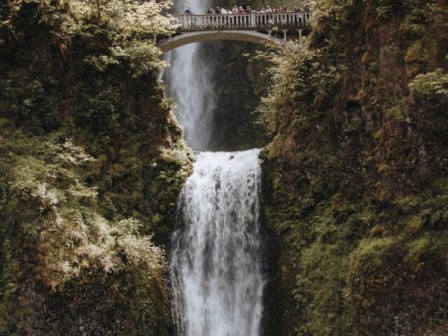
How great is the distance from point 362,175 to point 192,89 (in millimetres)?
18608

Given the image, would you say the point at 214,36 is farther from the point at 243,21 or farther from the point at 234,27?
the point at 243,21

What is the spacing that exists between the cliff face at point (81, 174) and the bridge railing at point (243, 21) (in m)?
3.68

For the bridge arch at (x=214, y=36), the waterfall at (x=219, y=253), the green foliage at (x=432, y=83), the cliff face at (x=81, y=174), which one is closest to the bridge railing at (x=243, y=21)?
the bridge arch at (x=214, y=36)

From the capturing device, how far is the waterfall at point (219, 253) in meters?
15.0

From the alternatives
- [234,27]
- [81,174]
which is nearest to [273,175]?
[81,174]

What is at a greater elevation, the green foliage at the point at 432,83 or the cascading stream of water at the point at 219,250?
the green foliage at the point at 432,83

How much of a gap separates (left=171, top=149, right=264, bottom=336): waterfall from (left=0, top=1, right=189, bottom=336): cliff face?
66 centimetres

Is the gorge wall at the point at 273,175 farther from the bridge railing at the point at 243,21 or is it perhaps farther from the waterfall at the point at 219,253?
the bridge railing at the point at 243,21

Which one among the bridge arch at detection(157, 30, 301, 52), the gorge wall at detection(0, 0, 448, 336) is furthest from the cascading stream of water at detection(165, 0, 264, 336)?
the bridge arch at detection(157, 30, 301, 52)

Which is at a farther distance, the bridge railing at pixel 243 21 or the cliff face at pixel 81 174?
the bridge railing at pixel 243 21

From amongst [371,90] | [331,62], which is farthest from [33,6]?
[371,90]

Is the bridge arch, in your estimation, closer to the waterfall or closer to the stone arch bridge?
the stone arch bridge

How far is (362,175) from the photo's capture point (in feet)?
46.1

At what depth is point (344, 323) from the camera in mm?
12211
